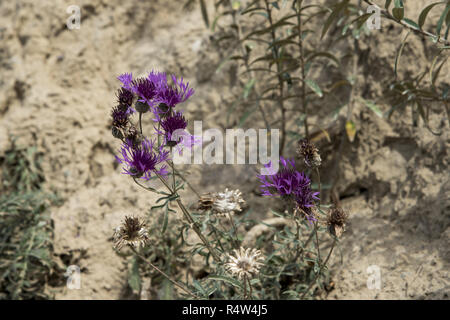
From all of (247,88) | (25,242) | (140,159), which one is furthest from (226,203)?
(25,242)

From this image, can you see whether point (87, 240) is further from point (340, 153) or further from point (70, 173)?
point (340, 153)

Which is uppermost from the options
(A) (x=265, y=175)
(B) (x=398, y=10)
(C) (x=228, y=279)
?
(B) (x=398, y=10)

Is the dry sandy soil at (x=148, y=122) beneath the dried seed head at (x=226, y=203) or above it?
above

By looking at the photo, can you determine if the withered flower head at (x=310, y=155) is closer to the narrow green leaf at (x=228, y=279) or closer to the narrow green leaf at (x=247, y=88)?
the narrow green leaf at (x=228, y=279)

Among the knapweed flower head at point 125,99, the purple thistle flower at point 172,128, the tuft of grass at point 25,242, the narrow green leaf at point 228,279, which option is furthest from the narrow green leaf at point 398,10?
the tuft of grass at point 25,242

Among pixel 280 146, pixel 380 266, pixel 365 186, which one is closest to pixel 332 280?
pixel 380 266

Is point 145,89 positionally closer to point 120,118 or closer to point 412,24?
point 120,118
